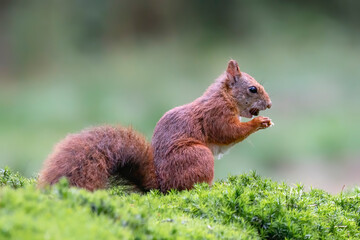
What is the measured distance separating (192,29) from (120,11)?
4.33 ft

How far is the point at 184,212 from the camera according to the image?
274 centimetres

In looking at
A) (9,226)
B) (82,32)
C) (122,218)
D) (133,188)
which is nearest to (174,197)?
(133,188)

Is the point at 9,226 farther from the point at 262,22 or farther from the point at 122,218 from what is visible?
the point at 262,22

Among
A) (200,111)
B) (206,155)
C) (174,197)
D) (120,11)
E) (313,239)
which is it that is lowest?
(313,239)

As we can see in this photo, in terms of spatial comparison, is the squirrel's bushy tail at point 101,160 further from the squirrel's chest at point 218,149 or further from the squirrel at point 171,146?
the squirrel's chest at point 218,149

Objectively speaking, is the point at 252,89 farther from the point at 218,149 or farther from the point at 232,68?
the point at 218,149

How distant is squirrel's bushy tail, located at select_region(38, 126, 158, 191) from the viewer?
2.75 meters

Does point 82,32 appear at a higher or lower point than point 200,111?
higher

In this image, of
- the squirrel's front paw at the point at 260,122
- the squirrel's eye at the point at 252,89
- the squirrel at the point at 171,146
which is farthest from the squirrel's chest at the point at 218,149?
the squirrel's eye at the point at 252,89

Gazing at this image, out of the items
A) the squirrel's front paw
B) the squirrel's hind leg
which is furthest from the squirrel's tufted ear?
the squirrel's hind leg

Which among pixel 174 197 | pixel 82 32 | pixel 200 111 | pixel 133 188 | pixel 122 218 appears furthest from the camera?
pixel 82 32

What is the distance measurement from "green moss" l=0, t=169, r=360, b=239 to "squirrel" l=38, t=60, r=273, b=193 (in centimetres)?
13

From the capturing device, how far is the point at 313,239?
2682mm

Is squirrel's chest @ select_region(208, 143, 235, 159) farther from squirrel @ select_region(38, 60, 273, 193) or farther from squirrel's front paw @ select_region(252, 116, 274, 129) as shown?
squirrel's front paw @ select_region(252, 116, 274, 129)
